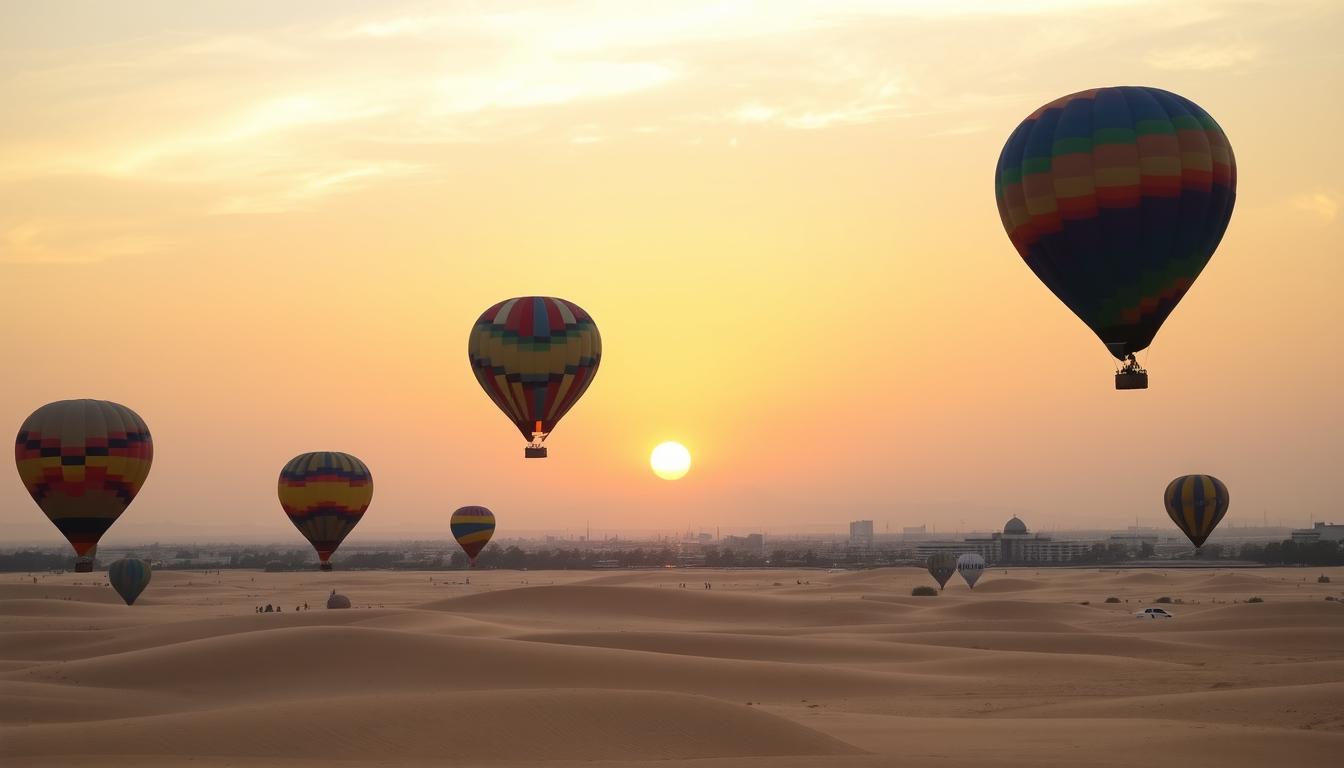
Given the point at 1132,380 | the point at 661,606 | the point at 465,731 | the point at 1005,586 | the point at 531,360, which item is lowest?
the point at 465,731

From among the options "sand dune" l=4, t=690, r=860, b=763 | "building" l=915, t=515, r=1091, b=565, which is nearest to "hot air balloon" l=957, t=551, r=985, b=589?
"sand dune" l=4, t=690, r=860, b=763

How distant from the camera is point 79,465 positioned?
49.0m

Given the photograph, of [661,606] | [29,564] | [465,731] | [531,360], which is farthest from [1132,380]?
[29,564]

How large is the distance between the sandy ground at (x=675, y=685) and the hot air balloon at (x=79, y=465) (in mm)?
4310

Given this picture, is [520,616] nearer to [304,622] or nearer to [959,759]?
[304,622]

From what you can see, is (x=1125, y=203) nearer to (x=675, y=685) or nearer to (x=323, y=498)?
(x=675, y=685)

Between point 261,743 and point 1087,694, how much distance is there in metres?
21.3

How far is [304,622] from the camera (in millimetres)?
50781

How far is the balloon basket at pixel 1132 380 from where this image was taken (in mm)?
32156

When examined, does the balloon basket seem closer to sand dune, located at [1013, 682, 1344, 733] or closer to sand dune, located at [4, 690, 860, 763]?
sand dune, located at [1013, 682, 1344, 733]

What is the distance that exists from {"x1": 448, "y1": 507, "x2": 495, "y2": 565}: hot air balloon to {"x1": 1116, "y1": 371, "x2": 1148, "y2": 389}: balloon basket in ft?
218

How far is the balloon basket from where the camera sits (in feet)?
105

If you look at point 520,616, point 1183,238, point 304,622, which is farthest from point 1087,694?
point 520,616

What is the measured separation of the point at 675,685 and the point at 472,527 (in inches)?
2384
